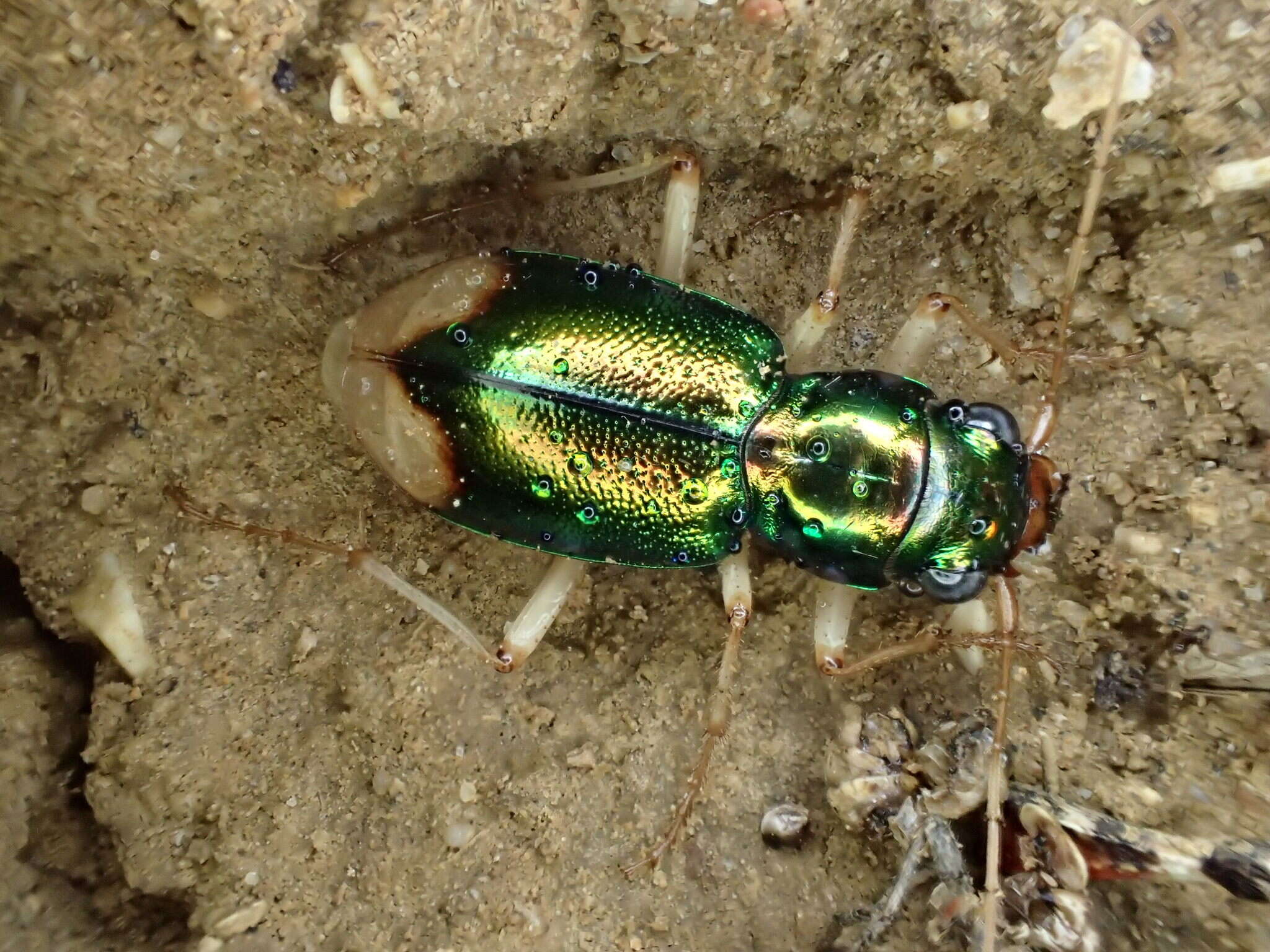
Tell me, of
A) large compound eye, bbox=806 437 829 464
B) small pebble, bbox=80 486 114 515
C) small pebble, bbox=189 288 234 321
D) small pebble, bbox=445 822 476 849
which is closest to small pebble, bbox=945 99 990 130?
large compound eye, bbox=806 437 829 464

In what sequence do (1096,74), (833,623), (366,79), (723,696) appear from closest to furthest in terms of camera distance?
1. (366,79)
2. (1096,74)
3. (723,696)
4. (833,623)

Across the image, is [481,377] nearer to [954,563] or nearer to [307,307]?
[307,307]

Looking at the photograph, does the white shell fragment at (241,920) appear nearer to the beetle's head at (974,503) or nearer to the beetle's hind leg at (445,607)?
the beetle's hind leg at (445,607)

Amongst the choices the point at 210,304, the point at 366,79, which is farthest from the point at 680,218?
the point at 210,304

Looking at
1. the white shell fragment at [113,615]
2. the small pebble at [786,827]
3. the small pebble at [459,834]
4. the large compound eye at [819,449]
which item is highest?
the large compound eye at [819,449]

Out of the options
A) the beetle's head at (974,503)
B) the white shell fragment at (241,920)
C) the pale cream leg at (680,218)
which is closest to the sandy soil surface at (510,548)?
the white shell fragment at (241,920)

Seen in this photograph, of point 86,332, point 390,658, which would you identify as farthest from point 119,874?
point 86,332

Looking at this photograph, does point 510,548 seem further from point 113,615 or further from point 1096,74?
point 1096,74
